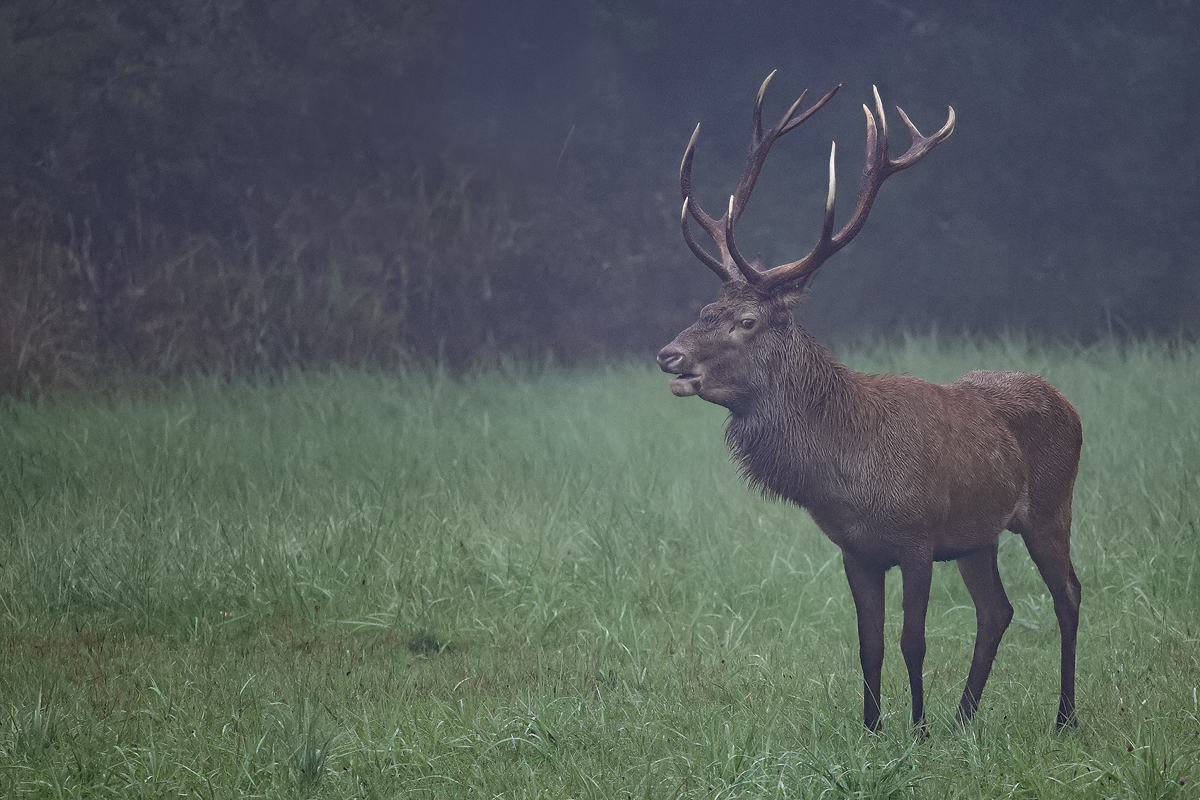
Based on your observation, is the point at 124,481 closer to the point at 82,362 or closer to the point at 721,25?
the point at 82,362

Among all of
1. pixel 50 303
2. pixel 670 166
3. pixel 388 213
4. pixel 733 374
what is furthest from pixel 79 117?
pixel 733 374

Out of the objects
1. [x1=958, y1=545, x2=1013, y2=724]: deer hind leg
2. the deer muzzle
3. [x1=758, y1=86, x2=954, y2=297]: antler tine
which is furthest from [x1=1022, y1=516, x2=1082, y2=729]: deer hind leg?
the deer muzzle

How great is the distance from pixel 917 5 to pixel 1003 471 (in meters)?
8.14

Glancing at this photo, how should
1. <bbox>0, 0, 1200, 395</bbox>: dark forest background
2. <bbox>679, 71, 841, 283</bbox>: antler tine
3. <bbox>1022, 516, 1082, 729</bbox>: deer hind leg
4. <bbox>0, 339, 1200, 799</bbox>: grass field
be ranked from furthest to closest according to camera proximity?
<bbox>0, 0, 1200, 395</bbox>: dark forest background, <bbox>1022, 516, 1082, 729</bbox>: deer hind leg, <bbox>679, 71, 841, 283</bbox>: antler tine, <bbox>0, 339, 1200, 799</bbox>: grass field

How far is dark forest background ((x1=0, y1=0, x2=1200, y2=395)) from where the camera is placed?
902cm

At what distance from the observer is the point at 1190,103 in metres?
10.1

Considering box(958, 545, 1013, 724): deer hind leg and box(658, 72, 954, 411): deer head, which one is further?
box(958, 545, 1013, 724): deer hind leg

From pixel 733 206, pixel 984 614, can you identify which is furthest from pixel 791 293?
pixel 984 614

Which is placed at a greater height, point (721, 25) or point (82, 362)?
point (721, 25)

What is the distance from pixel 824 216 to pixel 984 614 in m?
1.46

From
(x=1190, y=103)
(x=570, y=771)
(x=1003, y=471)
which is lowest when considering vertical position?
(x=570, y=771)

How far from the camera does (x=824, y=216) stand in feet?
12.7

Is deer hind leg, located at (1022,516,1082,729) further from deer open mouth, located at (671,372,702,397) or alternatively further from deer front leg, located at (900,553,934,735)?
deer open mouth, located at (671,372,702,397)

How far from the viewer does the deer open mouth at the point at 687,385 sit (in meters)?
3.62
